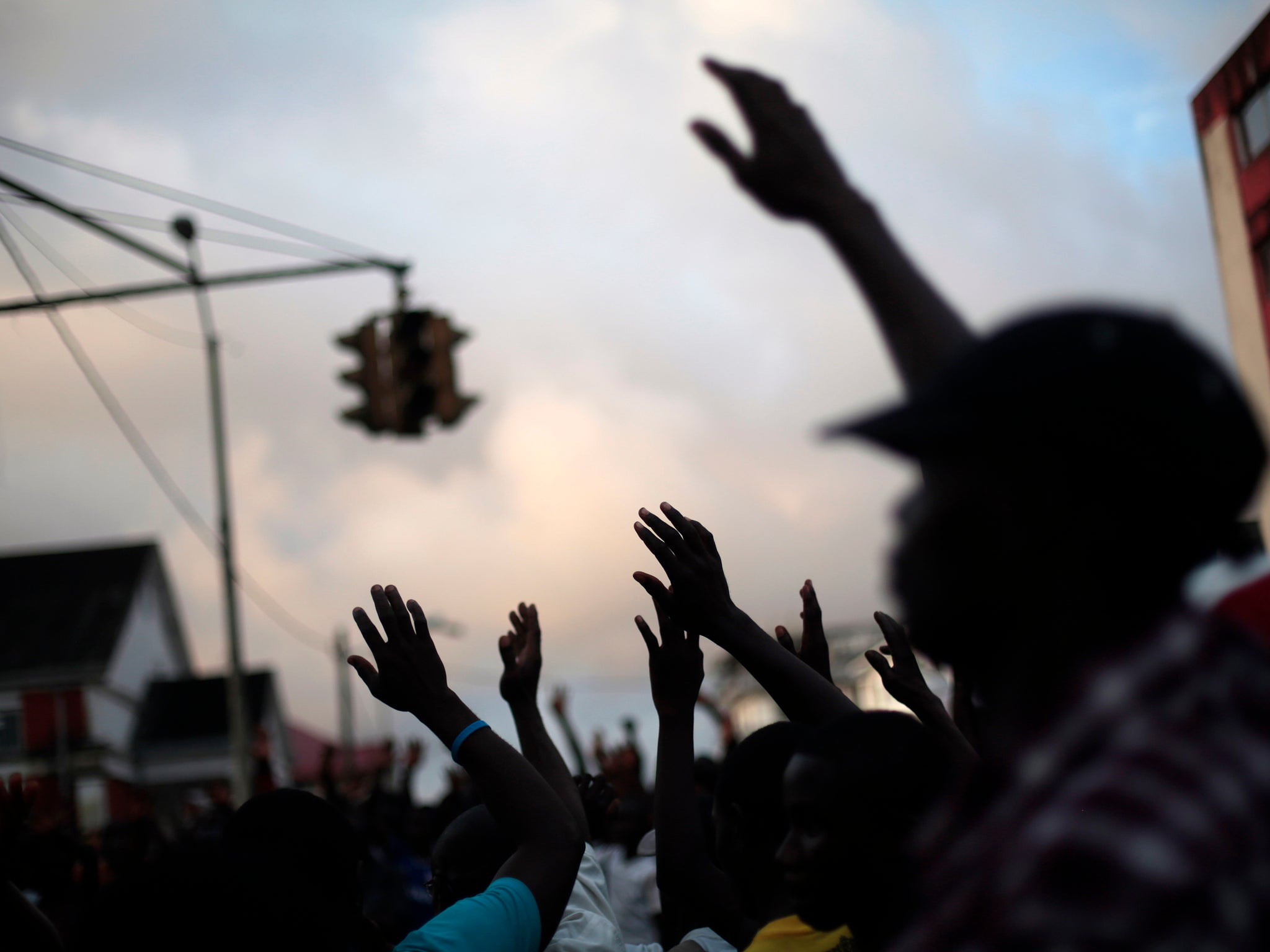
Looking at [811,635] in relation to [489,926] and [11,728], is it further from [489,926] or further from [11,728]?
[11,728]

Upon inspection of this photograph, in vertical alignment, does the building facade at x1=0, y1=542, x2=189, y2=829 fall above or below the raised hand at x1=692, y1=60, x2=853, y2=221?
below

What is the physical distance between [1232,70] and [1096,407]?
1851cm

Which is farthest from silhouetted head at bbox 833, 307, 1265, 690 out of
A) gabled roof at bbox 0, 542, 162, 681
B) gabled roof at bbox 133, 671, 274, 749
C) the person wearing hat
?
gabled roof at bbox 133, 671, 274, 749

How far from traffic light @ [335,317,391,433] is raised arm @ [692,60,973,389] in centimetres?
777

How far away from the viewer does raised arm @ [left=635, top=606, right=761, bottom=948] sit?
3240mm

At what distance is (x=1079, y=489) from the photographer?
1.30 m

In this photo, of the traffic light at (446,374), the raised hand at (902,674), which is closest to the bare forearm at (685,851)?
the raised hand at (902,674)

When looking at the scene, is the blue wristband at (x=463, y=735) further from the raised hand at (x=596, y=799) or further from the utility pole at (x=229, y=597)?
the utility pole at (x=229, y=597)

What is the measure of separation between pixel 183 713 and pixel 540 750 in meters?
42.4

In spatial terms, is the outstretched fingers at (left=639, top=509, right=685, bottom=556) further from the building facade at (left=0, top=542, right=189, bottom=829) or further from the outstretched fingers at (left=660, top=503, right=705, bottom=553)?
the building facade at (left=0, top=542, right=189, bottom=829)

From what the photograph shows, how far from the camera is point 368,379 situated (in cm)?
928

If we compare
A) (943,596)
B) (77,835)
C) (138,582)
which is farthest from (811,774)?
(138,582)

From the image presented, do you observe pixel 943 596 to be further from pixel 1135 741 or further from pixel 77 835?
pixel 77 835

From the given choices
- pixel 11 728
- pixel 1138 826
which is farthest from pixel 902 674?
pixel 11 728
